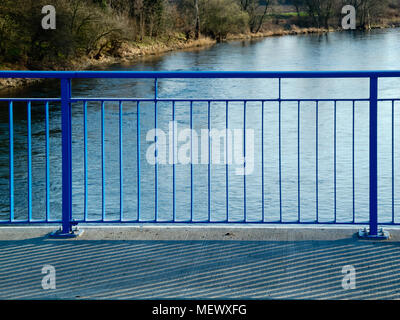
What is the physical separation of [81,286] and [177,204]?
7.32 metres

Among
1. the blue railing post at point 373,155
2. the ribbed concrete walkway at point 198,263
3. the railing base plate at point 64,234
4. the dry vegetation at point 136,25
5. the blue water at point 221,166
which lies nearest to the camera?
the ribbed concrete walkway at point 198,263

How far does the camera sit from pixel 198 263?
561 centimetres

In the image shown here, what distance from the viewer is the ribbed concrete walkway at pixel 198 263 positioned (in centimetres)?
507

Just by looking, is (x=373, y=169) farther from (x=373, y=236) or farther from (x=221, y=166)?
(x=221, y=166)

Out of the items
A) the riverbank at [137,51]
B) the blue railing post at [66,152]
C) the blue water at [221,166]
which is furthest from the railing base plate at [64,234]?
the riverbank at [137,51]

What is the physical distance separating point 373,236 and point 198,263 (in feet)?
4.90

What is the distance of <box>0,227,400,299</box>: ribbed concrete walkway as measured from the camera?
5.07m

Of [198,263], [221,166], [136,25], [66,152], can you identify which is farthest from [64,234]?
[136,25]

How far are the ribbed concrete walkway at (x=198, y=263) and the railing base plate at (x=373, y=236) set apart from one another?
7 centimetres

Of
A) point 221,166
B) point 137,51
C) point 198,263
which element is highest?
point 137,51

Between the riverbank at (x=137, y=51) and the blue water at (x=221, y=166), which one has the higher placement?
the riverbank at (x=137, y=51)

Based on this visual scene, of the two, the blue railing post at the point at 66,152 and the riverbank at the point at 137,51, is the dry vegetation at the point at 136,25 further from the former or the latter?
the blue railing post at the point at 66,152

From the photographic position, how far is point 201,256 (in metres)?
5.77
